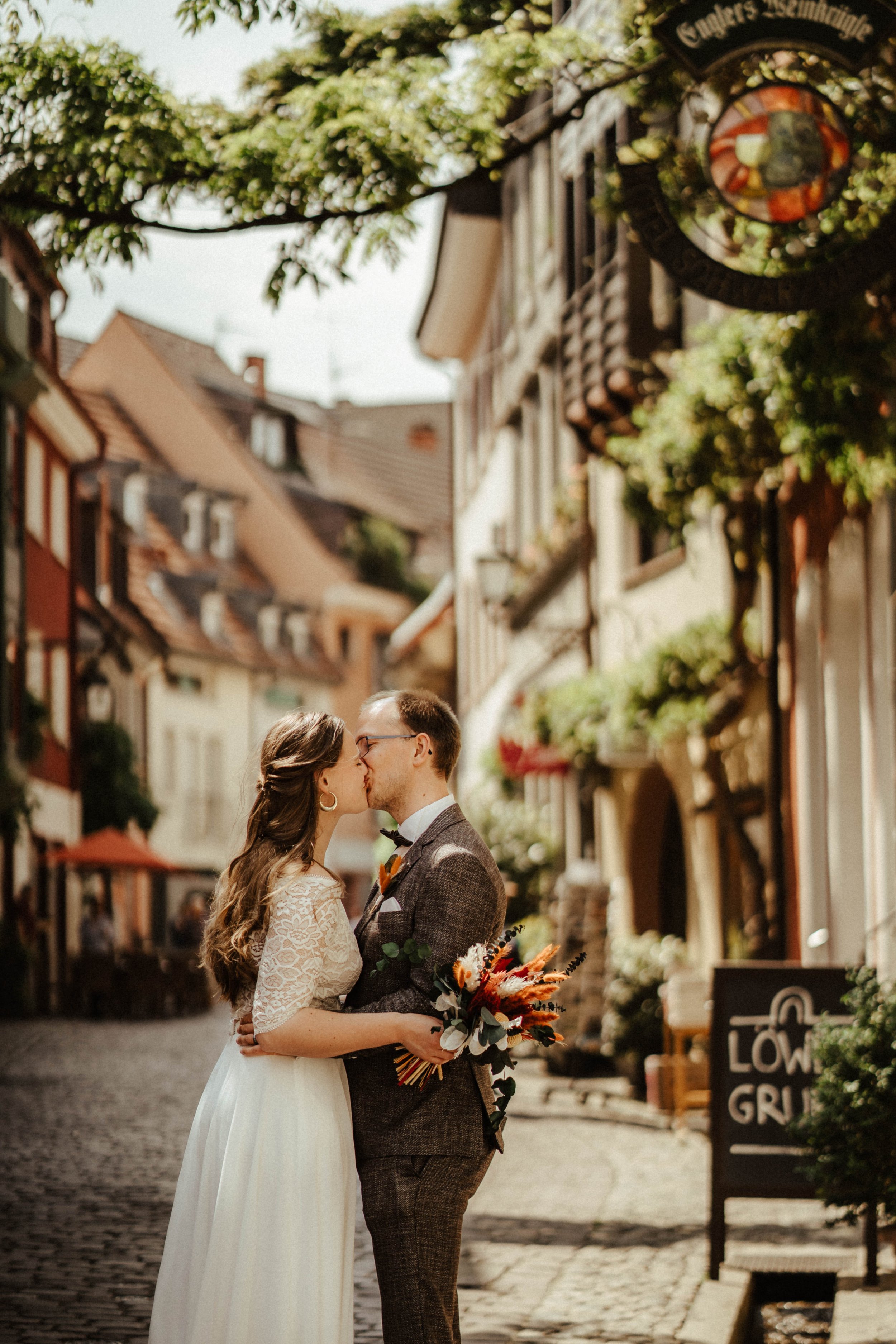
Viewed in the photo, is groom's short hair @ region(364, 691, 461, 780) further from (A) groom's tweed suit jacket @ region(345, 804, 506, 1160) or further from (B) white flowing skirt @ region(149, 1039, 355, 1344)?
(B) white flowing skirt @ region(149, 1039, 355, 1344)

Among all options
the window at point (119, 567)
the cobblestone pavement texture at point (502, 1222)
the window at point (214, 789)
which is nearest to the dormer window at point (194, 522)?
the window at point (214, 789)

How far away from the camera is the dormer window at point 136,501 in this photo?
4934 centimetres

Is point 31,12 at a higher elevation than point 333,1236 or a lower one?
higher

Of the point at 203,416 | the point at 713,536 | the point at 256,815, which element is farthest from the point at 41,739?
the point at 203,416

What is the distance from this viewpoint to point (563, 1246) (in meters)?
8.15

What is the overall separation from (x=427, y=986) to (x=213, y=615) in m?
49.2

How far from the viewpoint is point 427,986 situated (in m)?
4.14

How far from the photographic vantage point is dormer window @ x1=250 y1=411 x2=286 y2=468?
5634cm

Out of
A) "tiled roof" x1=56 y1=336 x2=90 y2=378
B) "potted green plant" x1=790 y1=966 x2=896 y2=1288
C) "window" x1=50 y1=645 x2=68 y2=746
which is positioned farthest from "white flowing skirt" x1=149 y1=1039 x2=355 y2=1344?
"tiled roof" x1=56 y1=336 x2=90 y2=378

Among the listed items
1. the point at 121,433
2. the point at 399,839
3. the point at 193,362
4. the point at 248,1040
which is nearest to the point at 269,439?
the point at 193,362

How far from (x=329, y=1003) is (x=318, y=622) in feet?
171

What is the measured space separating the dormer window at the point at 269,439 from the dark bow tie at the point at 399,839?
52103 mm

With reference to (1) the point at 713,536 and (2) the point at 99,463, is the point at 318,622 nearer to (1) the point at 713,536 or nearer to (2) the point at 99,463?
(2) the point at 99,463

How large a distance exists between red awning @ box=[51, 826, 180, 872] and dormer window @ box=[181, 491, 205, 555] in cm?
2335
